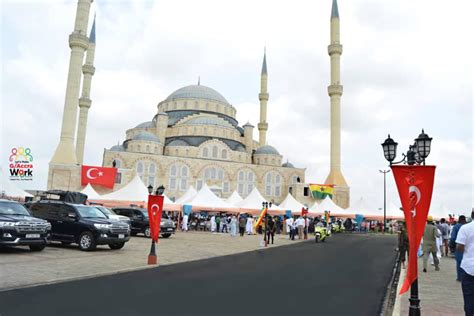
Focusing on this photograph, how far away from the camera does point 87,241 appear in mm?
12336

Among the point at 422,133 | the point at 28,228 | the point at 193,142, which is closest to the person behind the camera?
the point at 422,133

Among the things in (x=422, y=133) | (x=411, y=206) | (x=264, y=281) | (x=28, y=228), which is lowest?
(x=264, y=281)

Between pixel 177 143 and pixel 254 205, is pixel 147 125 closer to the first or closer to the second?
pixel 177 143

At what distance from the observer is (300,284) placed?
7.83 metres

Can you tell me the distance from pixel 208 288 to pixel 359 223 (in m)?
34.6

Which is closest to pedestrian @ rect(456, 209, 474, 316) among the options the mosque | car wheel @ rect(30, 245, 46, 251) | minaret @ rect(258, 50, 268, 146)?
car wheel @ rect(30, 245, 46, 251)

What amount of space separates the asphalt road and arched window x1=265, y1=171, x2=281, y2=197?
4718 cm

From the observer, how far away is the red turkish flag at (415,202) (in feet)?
16.8

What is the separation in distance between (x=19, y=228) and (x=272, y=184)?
48707 millimetres

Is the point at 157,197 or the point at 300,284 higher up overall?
the point at 157,197

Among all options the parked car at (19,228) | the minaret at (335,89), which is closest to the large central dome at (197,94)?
the minaret at (335,89)

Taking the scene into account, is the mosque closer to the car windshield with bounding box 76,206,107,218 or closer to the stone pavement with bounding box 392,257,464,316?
the car windshield with bounding box 76,206,107,218

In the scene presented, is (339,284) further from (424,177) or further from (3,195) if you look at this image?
(3,195)

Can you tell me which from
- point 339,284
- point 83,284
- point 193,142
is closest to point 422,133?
point 339,284
